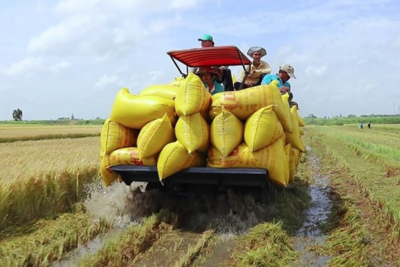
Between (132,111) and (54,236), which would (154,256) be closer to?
(54,236)

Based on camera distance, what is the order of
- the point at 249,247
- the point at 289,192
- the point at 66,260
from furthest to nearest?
the point at 289,192, the point at 249,247, the point at 66,260

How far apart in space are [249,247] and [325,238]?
0.98 meters

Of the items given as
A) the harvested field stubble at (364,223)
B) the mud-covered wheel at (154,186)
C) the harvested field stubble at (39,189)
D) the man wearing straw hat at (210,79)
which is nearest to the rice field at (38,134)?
the harvested field stubble at (39,189)

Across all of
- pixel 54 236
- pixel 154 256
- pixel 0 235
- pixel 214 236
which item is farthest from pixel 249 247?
pixel 0 235

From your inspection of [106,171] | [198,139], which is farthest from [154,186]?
[198,139]

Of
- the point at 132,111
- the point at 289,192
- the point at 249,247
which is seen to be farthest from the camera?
the point at 289,192

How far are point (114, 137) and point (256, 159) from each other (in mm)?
1729

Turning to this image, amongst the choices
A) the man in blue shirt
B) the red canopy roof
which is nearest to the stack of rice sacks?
the red canopy roof

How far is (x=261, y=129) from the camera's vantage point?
448 centimetres

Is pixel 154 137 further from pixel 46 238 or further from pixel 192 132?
pixel 46 238

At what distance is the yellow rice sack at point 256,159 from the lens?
14.7 feet

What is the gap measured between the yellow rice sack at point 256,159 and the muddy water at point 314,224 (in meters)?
0.66

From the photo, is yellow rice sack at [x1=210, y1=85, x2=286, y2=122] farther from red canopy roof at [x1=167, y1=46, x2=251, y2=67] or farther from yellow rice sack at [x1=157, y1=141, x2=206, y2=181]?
red canopy roof at [x1=167, y1=46, x2=251, y2=67]

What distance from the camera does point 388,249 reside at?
13.0 ft
